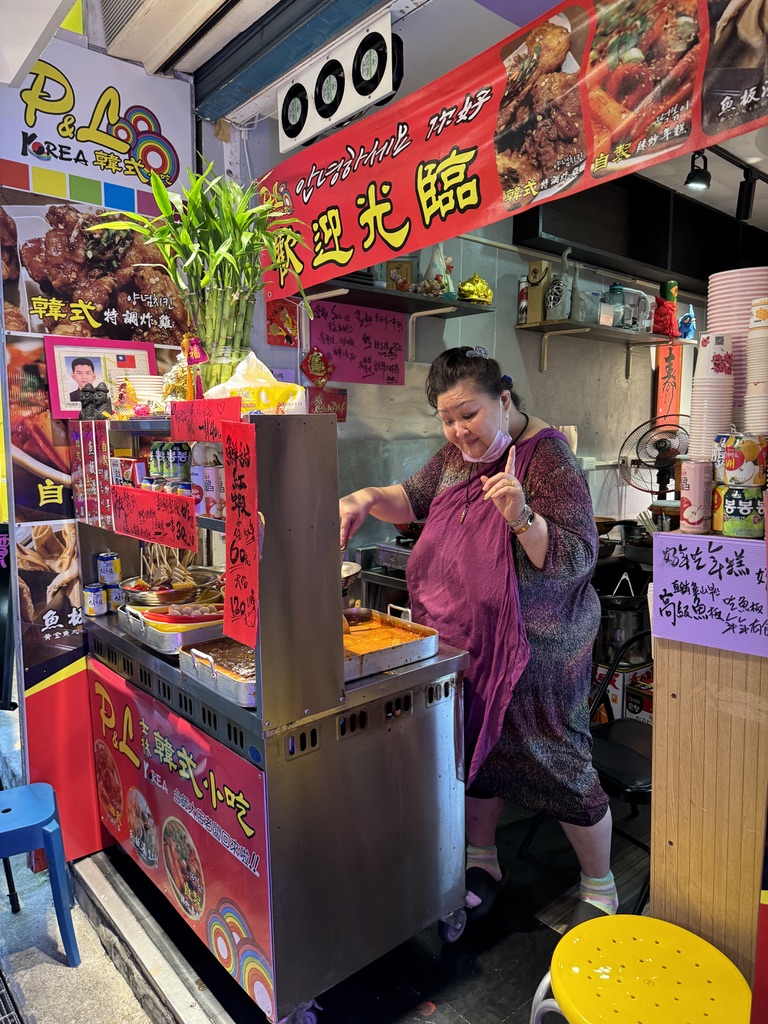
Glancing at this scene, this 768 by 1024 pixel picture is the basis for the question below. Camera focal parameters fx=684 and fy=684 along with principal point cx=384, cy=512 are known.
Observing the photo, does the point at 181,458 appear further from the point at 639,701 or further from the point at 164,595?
the point at 639,701

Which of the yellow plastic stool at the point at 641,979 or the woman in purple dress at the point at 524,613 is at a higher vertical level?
the woman in purple dress at the point at 524,613

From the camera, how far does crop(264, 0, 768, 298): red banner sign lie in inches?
55.4

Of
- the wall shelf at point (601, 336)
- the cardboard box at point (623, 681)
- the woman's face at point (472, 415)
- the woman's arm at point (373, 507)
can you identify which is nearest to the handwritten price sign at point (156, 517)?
the woman's arm at point (373, 507)

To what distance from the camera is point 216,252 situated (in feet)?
5.60

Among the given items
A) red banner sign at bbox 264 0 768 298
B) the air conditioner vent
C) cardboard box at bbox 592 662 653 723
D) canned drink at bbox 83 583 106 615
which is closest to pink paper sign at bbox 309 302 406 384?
red banner sign at bbox 264 0 768 298

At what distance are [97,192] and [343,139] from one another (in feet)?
2.93

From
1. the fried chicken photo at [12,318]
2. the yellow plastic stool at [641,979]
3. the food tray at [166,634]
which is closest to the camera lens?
the yellow plastic stool at [641,979]

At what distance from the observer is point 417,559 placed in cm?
237

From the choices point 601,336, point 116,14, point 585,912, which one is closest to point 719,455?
point 585,912

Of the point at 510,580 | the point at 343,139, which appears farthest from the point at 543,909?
the point at 343,139

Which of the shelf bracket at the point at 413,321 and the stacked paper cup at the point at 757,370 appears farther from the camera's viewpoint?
the shelf bracket at the point at 413,321

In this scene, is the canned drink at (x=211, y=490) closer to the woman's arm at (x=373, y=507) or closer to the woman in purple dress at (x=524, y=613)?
the woman's arm at (x=373, y=507)

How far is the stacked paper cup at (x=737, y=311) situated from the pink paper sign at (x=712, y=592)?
0.27 m

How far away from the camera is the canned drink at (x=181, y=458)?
181 centimetres
